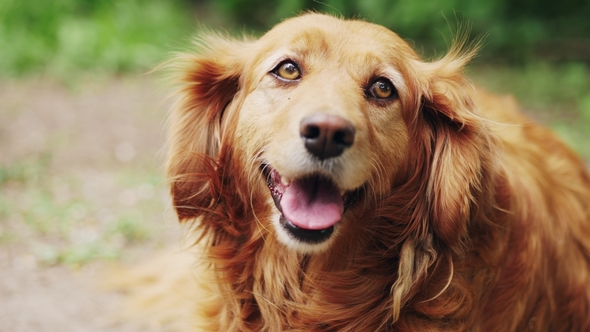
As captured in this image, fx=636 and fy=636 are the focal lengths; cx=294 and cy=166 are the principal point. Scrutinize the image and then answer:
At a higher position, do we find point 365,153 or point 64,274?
point 365,153

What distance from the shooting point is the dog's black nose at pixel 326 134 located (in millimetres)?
2467

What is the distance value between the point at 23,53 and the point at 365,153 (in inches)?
281

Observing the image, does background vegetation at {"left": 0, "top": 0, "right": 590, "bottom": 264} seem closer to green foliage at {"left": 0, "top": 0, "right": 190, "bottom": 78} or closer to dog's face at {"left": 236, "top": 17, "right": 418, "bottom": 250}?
green foliage at {"left": 0, "top": 0, "right": 190, "bottom": 78}

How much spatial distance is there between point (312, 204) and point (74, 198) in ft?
11.0

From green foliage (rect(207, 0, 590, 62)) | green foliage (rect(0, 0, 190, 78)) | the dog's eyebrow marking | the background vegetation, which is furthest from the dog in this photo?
green foliage (rect(207, 0, 590, 62))

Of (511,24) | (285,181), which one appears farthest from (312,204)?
(511,24)

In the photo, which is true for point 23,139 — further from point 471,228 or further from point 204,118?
point 471,228

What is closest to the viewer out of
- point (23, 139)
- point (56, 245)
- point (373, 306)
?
point (373, 306)

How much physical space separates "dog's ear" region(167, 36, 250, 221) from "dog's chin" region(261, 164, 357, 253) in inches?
22.3

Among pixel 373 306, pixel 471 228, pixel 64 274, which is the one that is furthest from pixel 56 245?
pixel 471 228

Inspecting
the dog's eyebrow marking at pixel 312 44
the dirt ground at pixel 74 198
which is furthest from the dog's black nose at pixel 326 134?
the dirt ground at pixel 74 198

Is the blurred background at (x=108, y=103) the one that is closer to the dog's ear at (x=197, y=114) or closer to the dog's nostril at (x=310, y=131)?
the dog's ear at (x=197, y=114)

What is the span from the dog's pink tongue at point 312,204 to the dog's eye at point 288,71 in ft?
1.71

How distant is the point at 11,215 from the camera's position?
195 inches
